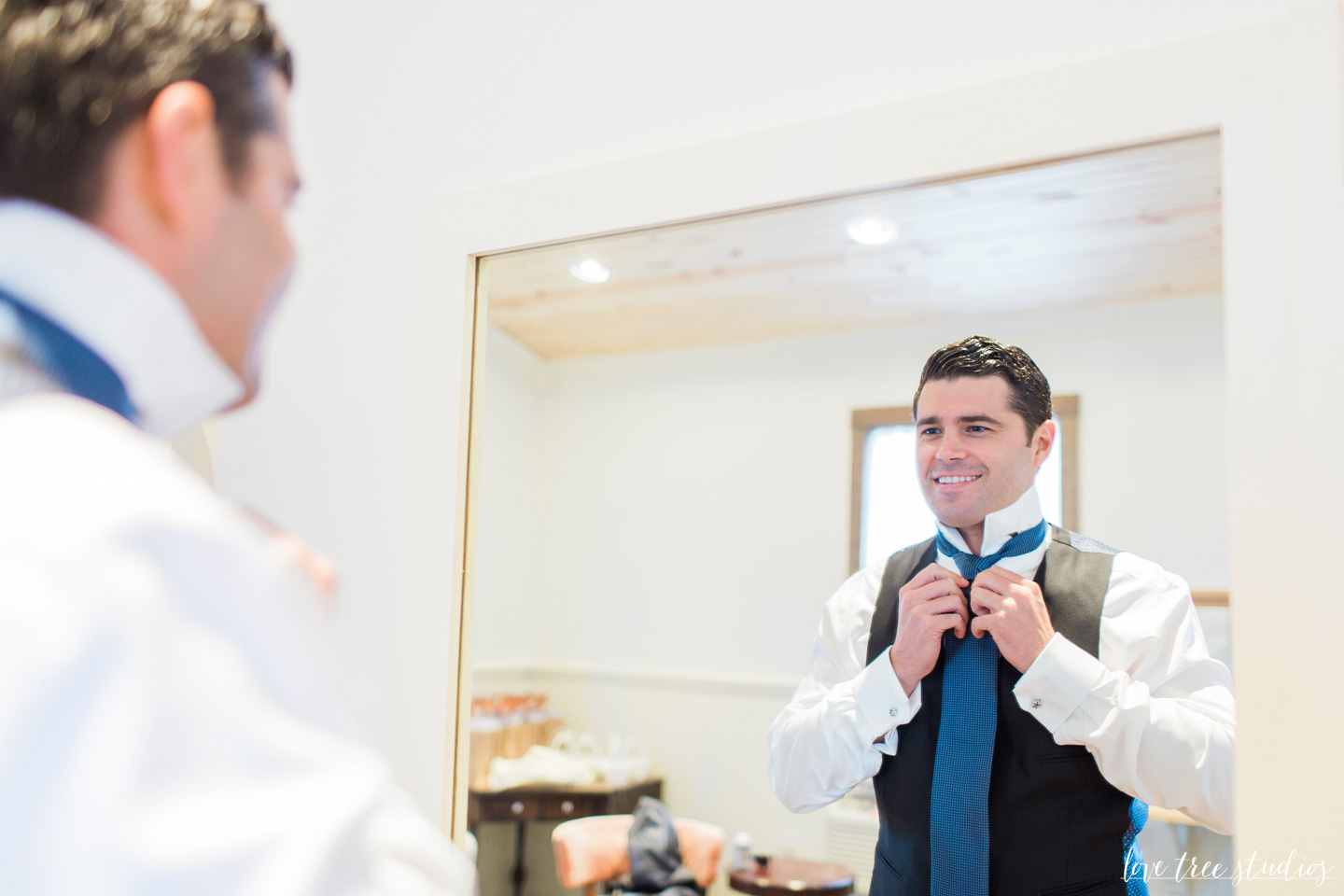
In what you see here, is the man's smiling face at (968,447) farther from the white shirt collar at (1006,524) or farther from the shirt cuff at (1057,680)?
the shirt cuff at (1057,680)

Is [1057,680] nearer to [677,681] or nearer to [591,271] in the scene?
[677,681]

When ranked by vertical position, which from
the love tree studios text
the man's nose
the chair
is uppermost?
the man's nose

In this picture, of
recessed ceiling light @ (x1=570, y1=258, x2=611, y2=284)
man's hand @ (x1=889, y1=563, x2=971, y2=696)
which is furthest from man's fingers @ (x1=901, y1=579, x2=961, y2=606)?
recessed ceiling light @ (x1=570, y1=258, x2=611, y2=284)

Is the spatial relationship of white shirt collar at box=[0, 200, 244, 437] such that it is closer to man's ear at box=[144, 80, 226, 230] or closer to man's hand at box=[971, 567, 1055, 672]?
man's ear at box=[144, 80, 226, 230]

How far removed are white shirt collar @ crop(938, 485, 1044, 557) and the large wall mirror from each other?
1.1 inches

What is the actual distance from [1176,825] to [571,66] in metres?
1.18

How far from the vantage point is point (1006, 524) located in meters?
1.04

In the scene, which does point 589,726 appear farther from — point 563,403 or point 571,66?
point 571,66

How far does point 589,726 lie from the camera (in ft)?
3.93

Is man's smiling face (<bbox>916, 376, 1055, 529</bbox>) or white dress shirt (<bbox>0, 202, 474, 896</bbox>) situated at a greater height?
man's smiling face (<bbox>916, 376, 1055, 529</bbox>)

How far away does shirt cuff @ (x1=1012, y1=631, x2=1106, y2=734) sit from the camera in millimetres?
975

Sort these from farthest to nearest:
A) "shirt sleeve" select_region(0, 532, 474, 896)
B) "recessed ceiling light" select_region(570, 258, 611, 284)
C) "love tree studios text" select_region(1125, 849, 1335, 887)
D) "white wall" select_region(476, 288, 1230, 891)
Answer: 1. "recessed ceiling light" select_region(570, 258, 611, 284)
2. "white wall" select_region(476, 288, 1230, 891)
3. "love tree studios text" select_region(1125, 849, 1335, 887)
4. "shirt sleeve" select_region(0, 532, 474, 896)

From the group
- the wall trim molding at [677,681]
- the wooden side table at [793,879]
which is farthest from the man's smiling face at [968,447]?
the wooden side table at [793,879]

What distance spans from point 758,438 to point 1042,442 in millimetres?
324
